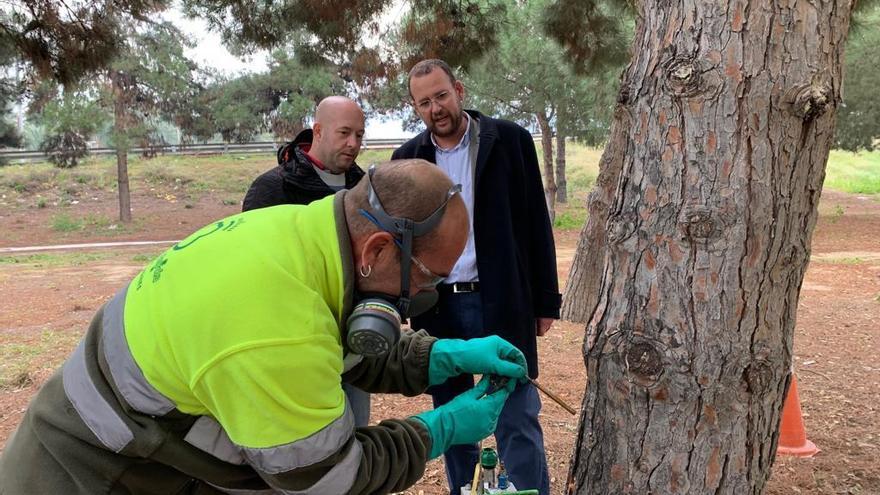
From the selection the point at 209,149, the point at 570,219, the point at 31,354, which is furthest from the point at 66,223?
the point at 31,354

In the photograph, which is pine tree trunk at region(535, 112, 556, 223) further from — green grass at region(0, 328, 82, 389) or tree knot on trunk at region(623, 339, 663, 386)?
tree knot on trunk at region(623, 339, 663, 386)

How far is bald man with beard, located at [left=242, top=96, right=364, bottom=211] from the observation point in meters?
3.01

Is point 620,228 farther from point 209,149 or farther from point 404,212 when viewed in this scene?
point 209,149

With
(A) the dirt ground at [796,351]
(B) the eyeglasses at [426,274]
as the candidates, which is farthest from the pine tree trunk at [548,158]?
(B) the eyeglasses at [426,274]

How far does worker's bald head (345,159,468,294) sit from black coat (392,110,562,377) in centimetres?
128

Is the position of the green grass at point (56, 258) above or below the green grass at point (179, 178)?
below

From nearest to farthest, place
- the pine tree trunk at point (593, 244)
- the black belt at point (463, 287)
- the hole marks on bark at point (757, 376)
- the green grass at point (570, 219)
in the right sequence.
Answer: the hole marks on bark at point (757, 376) < the black belt at point (463, 287) < the pine tree trunk at point (593, 244) < the green grass at point (570, 219)

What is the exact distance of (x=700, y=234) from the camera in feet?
6.12

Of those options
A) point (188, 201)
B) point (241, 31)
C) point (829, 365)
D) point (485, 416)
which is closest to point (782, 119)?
point (485, 416)

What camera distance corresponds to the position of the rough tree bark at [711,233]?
182cm

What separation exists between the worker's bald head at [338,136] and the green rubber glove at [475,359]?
1232 mm

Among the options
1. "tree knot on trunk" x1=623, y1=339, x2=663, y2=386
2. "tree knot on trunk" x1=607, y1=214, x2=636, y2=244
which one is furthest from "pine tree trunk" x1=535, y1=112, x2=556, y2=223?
"tree knot on trunk" x1=623, y1=339, x2=663, y2=386

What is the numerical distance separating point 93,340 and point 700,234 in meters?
1.46

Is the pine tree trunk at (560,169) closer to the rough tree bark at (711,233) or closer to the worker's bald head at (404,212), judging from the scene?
the rough tree bark at (711,233)
